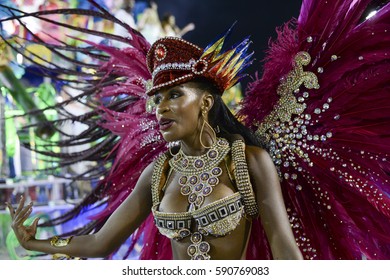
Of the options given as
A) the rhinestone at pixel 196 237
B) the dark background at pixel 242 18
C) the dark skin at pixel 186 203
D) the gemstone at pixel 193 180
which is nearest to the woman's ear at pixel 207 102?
the dark skin at pixel 186 203

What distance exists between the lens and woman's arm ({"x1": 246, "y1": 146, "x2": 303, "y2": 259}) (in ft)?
5.05

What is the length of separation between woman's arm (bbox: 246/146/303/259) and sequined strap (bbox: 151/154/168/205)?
0.29 metres

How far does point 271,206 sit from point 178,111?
1.23ft

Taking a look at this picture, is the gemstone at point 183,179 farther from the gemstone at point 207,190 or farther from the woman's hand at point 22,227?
the woman's hand at point 22,227

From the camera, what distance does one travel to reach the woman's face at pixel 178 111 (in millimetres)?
1643

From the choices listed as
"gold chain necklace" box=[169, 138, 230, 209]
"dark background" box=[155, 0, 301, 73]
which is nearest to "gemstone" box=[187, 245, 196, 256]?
"gold chain necklace" box=[169, 138, 230, 209]

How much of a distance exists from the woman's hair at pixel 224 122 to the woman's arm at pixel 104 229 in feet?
0.83

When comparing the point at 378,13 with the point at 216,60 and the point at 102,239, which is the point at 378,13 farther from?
the point at 102,239

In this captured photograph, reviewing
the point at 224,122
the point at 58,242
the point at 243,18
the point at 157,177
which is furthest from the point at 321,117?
the point at 243,18

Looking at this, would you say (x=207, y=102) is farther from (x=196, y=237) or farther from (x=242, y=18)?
(x=242, y=18)

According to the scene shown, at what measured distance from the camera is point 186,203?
166 cm

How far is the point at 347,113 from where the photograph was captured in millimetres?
1786

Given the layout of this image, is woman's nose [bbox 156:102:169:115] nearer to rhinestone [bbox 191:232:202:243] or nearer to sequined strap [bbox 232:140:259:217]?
sequined strap [bbox 232:140:259:217]
